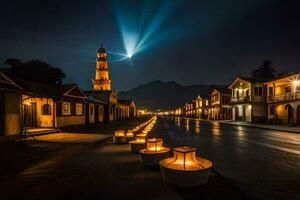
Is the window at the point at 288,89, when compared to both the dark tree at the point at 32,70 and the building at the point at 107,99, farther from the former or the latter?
the dark tree at the point at 32,70

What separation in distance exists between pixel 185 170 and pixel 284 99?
3133 centimetres

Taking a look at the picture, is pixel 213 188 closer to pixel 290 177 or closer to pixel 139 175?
pixel 139 175

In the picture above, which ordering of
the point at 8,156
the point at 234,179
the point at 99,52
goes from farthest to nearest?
the point at 99,52
the point at 8,156
the point at 234,179

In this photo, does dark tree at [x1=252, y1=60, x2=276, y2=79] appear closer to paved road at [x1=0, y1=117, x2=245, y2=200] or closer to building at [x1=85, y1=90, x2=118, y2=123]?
building at [x1=85, y1=90, x2=118, y2=123]

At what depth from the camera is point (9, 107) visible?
13055 millimetres

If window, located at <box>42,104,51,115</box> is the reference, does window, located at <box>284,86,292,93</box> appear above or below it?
above

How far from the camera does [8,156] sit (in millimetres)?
8602

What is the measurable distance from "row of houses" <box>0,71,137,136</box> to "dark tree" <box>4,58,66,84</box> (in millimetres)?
22191

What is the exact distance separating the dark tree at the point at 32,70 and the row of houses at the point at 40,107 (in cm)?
2219

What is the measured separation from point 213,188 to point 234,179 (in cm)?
107

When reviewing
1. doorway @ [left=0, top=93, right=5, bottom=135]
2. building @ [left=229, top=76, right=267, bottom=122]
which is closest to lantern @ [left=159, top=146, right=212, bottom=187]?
doorway @ [left=0, top=93, right=5, bottom=135]

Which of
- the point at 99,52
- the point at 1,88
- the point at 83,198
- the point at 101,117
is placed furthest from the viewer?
the point at 99,52

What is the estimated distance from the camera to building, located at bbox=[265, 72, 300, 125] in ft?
90.8

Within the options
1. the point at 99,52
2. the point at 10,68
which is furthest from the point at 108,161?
the point at 99,52
